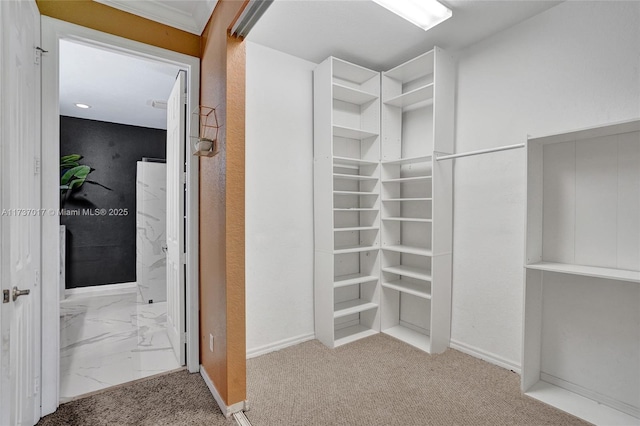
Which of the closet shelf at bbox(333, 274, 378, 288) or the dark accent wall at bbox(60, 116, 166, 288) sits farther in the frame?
the dark accent wall at bbox(60, 116, 166, 288)

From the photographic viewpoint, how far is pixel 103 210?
4.60 m

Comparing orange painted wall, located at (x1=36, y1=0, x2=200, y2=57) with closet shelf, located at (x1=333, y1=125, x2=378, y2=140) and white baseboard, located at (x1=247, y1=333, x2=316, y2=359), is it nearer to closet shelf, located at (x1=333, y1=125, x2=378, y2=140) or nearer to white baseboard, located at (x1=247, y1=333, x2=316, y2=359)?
closet shelf, located at (x1=333, y1=125, x2=378, y2=140)

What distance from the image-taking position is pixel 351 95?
9.83 feet

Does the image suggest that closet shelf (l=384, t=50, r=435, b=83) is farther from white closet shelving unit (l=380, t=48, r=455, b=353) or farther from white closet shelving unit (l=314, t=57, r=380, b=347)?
white closet shelving unit (l=314, t=57, r=380, b=347)

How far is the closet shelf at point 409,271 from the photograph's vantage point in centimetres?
273

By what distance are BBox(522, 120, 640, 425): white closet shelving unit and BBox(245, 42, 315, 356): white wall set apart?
1.79m

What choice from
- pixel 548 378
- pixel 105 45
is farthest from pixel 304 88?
pixel 548 378

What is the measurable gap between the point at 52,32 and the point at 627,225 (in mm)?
3712

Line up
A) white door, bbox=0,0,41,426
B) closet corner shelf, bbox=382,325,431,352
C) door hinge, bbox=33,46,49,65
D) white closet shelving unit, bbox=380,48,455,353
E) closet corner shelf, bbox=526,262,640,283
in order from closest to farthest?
1. white door, bbox=0,0,41,426
2. closet corner shelf, bbox=526,262,640,283
3. door hinge, bbox=33,46,49,65
4. white closet shelving unit, bbox=380,48,455,353
5. closet corner shelf, bbox=382,325,431,352

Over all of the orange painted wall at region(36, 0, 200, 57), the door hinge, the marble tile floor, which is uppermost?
the orange painted wall at region(36, 0, 200, 57)

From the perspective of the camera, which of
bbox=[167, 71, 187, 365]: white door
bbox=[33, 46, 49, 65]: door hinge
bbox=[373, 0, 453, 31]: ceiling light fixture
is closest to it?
bbox=[33, 46, 49, 65]: door hinge

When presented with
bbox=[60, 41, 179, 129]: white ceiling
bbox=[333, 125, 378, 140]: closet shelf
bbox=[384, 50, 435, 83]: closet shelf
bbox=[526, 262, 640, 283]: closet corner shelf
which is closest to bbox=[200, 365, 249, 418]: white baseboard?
bbox=[526, 262, 640, 283]: closet corner shelf

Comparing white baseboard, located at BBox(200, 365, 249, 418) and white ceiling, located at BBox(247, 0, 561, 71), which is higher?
white ceiling, located at BBox(247, 0, 561, 71)

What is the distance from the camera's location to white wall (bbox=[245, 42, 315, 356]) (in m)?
2.64
